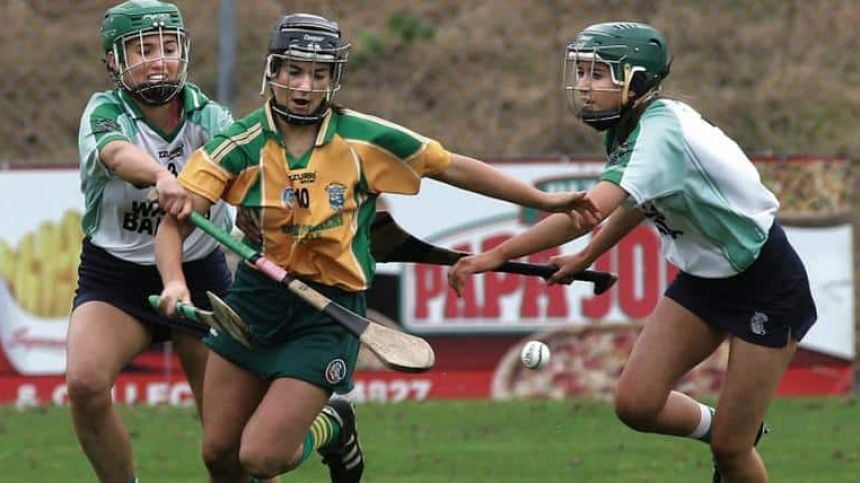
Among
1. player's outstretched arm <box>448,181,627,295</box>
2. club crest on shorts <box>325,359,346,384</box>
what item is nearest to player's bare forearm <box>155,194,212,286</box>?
club crest on shorts <box>325,359,346,384</box>

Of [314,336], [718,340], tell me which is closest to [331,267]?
[314,336]

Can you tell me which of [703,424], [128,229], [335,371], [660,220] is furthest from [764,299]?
[128,229]

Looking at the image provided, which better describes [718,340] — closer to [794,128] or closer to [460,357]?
[460,357]

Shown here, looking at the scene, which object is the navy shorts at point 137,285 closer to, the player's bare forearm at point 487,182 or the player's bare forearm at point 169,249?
the player's bare forearm at point 169,249

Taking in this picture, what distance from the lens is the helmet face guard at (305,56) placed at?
578 cm

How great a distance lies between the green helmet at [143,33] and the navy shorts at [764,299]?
75.7 inches

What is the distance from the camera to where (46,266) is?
10.2 meters

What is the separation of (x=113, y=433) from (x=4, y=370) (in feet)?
13.3

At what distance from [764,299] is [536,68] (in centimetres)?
606

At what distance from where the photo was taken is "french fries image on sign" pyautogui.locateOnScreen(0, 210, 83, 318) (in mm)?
10219

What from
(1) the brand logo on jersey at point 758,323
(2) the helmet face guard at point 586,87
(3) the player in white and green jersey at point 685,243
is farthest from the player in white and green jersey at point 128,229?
(1) the brand logo on jersey at point 758,323

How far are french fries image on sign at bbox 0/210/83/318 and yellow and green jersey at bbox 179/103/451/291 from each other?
4.50 m

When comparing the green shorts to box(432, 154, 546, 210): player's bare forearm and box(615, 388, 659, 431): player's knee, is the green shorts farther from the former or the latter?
box(615, 388, 659, 431): player's knee

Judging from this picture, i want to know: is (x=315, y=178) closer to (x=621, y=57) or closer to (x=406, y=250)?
(x=406, y=250)
